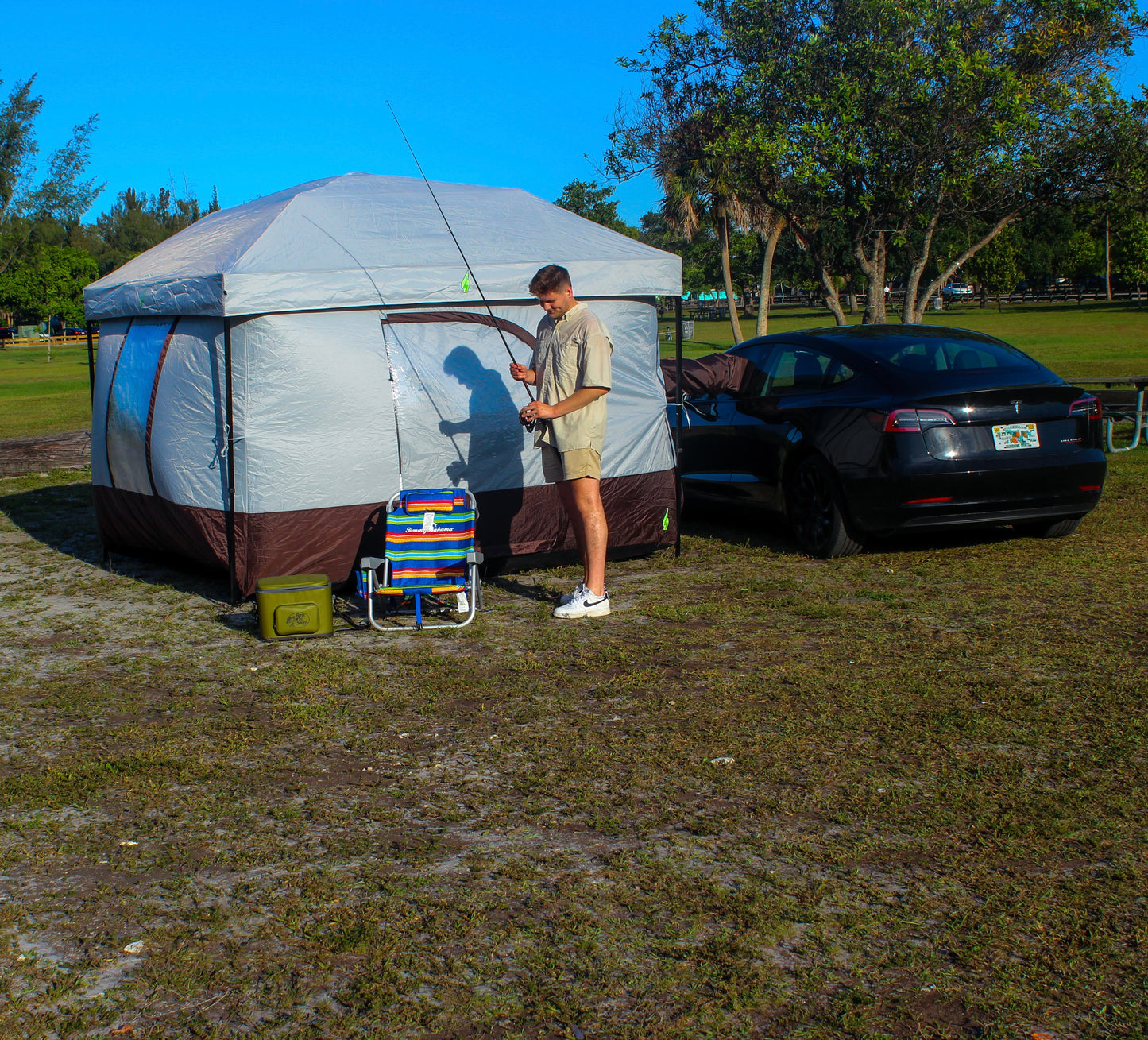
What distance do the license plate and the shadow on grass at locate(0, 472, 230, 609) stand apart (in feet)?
15.9

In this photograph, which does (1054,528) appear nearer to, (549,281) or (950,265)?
(549,281)

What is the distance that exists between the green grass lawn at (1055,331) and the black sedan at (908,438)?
38.8 ft

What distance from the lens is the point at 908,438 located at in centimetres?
707

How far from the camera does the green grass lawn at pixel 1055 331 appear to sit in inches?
1040

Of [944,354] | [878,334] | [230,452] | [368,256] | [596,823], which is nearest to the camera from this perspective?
[596,823]

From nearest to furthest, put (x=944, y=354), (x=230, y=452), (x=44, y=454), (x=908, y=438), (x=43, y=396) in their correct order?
(x=230, y=452) → (x=908, y=438) → (x=944, y=354) → (x=44, y=454) → (x=43, y=396)

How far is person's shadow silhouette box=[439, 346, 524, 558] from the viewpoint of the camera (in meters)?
Result: 7.31

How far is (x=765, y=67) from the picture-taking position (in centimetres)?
1864

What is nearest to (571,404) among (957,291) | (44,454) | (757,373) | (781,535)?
(757,373)

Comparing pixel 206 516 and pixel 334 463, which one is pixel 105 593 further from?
pixel 334 463

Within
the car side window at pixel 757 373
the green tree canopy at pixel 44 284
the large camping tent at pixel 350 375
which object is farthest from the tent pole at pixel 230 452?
the green tree canopy at pixel 44 284

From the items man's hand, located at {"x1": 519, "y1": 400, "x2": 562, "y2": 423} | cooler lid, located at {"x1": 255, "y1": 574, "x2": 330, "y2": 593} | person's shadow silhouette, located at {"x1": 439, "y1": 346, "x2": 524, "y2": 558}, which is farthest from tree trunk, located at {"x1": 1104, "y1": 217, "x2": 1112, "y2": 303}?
cooler lid, located at {"x1": 255, "y1": 574, "x2": 330, "y2": 593}

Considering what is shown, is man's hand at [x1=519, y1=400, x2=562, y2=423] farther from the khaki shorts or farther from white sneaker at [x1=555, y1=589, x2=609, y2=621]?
white sneaker at [x1=555, y1=589, x2=609, y2=621]

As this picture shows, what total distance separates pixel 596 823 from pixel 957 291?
8787 cm
